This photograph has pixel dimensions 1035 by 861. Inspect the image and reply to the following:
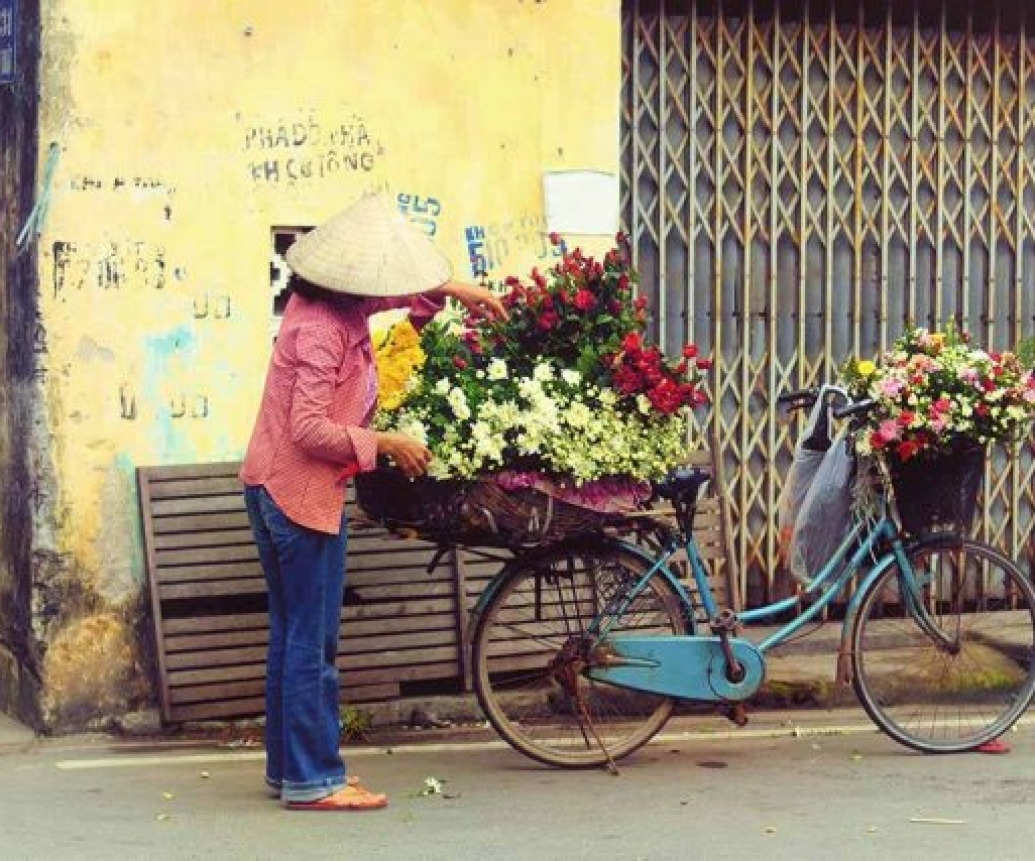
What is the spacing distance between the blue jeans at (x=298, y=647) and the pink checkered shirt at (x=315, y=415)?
81 mm

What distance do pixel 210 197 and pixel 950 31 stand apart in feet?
11.9

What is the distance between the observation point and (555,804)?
6.61 meters

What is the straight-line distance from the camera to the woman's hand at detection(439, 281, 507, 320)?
7070 millimetres

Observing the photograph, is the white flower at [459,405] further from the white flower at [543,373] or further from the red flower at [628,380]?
the red flower at [628,380]

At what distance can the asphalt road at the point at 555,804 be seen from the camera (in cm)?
605

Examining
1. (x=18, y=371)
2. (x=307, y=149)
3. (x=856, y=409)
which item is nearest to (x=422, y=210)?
(x=307, y=149)

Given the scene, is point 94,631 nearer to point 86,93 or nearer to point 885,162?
point 86,93

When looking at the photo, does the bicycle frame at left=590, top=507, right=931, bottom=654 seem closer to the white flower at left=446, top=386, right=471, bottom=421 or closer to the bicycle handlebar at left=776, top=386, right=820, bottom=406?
the bicycle handlebar at left=776, top=386, right=820, bottom=406

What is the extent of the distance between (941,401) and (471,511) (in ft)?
5.51

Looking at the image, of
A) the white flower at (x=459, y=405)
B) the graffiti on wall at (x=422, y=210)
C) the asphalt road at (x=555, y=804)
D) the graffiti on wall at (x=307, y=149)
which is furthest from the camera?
the graffiti on wall at (x=422, y=210)

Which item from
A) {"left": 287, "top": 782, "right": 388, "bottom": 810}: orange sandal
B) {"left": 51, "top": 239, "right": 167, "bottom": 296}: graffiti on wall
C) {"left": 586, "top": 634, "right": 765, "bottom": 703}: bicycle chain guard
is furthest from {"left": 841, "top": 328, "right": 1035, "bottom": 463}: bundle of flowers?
{"left": 51, "top": 239, "right": 167, "bottom": 296}: graffiti on wall

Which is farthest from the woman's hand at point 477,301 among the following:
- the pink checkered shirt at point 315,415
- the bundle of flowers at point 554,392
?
A: the pink checkered shirt at point 315,415

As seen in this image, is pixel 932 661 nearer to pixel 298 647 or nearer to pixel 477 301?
pixel 477 301

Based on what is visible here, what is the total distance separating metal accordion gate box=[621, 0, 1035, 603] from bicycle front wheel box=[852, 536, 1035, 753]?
1.76 m
